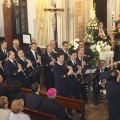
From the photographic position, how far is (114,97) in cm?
812

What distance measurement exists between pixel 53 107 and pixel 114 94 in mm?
1501

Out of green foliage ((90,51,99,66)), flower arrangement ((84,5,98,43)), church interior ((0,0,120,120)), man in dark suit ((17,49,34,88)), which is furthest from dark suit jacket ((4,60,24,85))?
flower arrangement ((84,5,98,43))

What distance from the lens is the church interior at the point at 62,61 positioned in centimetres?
824

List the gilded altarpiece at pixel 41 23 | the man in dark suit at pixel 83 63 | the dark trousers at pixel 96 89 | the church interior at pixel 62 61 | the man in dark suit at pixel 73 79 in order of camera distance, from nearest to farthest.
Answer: the church interior at pixel 62 61 → the man in dark suit at pixel 73 79 → the man in dark suit at pixel 83 63 → the dark trousers at pixel 96 89 → the gilded altarpiece at pixel 41 23

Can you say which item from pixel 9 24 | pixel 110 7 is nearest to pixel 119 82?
pixel 9 24

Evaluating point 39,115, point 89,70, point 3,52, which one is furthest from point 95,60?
point 39,115

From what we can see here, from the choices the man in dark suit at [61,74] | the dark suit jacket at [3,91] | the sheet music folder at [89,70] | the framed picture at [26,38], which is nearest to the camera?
the dark suit jacket at [3,91]

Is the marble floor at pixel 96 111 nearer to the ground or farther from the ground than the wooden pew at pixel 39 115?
nearer to the ground

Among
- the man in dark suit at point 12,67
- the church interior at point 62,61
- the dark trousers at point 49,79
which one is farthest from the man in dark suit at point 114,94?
the dark trousers at point 49,79

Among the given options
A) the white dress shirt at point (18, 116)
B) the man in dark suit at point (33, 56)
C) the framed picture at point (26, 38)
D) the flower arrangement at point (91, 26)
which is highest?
the flower arrangement at point (91, 26)

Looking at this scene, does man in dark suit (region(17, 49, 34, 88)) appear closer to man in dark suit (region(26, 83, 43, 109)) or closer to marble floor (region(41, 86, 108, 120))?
marble floor (region(41, 86, 108, 120))

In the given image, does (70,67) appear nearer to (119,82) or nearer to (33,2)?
(119,82)

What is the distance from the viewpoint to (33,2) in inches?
568

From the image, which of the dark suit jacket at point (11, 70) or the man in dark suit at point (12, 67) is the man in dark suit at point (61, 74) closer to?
the man in dark suit at point (12, 67)
